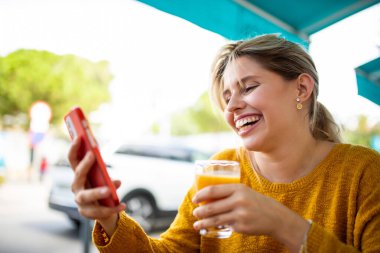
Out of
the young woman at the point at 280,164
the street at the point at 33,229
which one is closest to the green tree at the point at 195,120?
the street at the point at 33,229

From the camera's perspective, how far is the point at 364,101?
3074mm

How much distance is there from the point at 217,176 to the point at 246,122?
1.19ft

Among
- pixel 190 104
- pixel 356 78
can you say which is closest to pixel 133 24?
pixel 356 78

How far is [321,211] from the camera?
1.18m

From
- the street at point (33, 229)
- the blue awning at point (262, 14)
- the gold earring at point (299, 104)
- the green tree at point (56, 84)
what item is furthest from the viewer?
the green tree at point (56, 84)

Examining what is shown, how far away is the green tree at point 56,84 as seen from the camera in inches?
427

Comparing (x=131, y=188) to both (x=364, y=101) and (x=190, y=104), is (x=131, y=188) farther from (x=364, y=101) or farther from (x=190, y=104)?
(x=190, y=104)

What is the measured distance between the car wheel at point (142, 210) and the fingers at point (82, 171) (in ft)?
13.1

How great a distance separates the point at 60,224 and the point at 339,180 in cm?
583

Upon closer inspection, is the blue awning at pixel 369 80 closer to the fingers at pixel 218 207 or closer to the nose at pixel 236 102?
the nose at pixel 236 102

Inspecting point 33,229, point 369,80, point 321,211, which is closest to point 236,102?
point 321,211

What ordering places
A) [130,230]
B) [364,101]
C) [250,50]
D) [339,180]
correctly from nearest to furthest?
[130,230], [339,180], [250,50], [364,101]

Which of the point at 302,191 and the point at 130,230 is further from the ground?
the point at 302,191

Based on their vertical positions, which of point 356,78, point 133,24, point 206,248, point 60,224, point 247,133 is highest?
point 133,24
